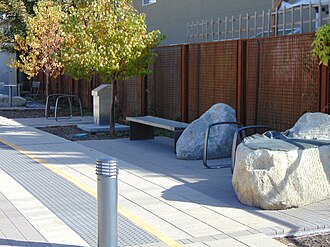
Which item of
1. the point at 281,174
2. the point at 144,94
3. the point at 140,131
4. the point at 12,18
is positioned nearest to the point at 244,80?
the point at 140,131

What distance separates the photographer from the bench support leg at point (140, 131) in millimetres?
13062

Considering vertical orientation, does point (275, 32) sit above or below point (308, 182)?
above

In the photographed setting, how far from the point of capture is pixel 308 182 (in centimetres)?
698

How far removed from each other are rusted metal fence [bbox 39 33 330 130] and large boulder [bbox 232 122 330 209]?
117 inches

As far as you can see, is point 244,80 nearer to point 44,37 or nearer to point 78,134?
point 78,134

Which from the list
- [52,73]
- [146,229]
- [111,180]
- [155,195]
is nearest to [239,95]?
[155,195]

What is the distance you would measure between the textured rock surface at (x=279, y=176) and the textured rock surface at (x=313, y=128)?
Answer: 32.2 inches

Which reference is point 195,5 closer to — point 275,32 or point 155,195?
point 275,32

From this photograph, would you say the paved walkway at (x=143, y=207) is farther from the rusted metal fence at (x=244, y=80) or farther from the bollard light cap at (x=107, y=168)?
the rusted metal fence at (x=244, y=80)

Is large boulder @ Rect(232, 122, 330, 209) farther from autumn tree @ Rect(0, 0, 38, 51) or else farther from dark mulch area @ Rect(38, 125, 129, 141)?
autumn tree @ Rect(0, 0, 38, 51)

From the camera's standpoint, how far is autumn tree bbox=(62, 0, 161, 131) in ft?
43.0

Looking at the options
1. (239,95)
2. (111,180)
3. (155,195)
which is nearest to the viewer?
(111,180)

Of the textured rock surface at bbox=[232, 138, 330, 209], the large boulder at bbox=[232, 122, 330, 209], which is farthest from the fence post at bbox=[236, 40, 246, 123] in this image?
Result: the textured rock surface at bbox=[232, 138, 330, 209]

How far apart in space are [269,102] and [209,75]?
2.41 meters
